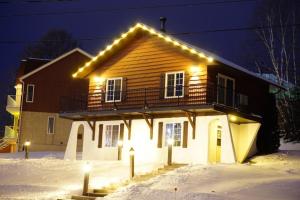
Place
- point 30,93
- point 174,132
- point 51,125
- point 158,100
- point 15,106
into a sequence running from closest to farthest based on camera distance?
point 174,132 → point 158,100 → point 51,125 → point 30,93 → point 15,106

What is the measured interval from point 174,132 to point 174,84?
269 cm

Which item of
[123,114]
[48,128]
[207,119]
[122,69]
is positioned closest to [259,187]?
[207,119]

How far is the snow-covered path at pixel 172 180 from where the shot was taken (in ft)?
62.4

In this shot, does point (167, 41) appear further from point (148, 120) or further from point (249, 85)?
point (249, 85)

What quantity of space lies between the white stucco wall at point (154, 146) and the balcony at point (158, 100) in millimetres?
924

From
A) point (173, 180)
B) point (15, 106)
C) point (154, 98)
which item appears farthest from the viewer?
point (15, 106)

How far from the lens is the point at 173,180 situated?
22.2 metres

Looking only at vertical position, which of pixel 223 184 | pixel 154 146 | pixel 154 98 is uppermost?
pixel 154 98

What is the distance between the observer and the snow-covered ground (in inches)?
749

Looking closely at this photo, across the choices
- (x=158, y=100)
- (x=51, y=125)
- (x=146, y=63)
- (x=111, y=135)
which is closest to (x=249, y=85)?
(x=158, y=100)

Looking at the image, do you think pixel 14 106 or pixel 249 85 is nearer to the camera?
pixel 249 85

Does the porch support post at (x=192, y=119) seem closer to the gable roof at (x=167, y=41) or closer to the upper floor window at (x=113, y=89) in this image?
A: the gable roof at (x=167, y=41)

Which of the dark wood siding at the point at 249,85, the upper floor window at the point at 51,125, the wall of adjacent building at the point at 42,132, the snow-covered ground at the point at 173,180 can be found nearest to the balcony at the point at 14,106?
the wall of adjacent building at the point at 42,132

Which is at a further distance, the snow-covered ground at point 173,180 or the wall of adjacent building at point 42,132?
the wall of adjacent building at point 42,132
